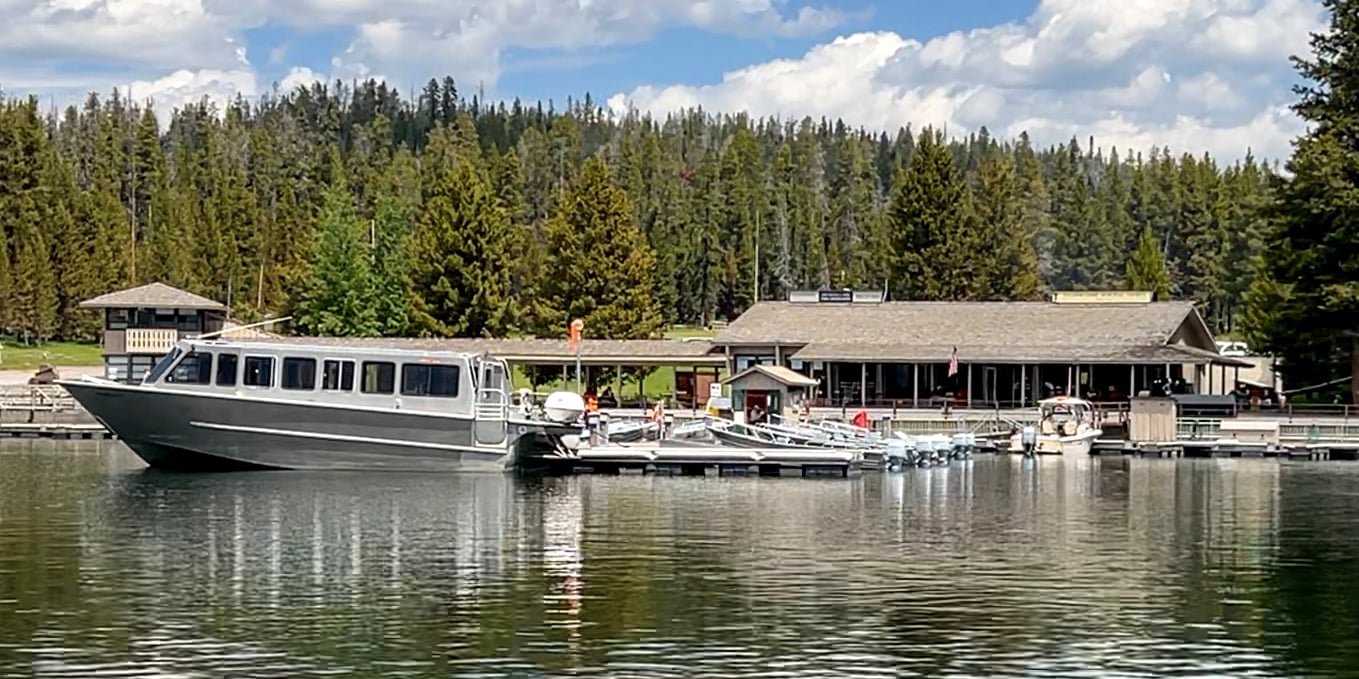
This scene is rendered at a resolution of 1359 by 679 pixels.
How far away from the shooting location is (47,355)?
87.9 metres

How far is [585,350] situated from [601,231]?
463 inches

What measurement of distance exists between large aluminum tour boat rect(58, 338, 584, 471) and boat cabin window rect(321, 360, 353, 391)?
0.02m

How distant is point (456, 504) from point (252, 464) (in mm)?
8535

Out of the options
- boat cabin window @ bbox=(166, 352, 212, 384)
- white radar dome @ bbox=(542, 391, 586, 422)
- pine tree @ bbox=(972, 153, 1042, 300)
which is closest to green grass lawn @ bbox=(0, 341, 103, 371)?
boat cabin window @ bbox=(166, 352, 212, 384)

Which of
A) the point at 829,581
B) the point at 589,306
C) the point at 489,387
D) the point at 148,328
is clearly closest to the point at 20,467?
the point at 489,387

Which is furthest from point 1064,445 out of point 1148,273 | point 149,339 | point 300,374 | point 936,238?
point 1148,273

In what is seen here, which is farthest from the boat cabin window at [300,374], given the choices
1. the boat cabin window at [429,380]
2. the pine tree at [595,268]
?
the pine tree at [595,268]

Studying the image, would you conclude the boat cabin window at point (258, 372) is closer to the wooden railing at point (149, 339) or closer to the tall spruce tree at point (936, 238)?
the wooden railing at point (149, 339)

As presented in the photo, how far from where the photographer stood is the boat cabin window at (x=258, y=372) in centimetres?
4459

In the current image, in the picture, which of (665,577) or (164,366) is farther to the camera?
(164,366)

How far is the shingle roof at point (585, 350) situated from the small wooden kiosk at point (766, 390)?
160 inches

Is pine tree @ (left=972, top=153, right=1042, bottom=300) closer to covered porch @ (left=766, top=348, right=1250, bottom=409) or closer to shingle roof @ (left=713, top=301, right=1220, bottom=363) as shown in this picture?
shingle roof @ (left=713, top=301, right=1220, bottom=363)

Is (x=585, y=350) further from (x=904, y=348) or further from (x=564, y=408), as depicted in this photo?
(x=564, y=408)

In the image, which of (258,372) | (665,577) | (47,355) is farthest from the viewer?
(47,355)
